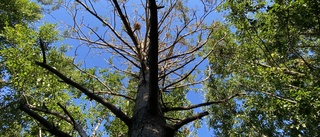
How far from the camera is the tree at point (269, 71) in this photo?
5059 mm

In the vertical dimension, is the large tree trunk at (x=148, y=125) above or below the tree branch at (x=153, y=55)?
below

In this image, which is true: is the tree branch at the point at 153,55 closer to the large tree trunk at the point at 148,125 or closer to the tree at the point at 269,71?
the large tree trunk at the point at 148,125

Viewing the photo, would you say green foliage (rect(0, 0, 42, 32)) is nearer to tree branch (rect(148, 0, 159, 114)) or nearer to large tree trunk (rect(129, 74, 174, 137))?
large tree trunk (rect(129, 74, 174, 137))

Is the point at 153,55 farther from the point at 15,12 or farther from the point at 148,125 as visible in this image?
the point at 15,12

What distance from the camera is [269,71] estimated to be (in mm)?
5980

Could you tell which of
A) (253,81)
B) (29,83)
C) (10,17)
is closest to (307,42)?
(253,81)

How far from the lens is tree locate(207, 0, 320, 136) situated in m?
5.06

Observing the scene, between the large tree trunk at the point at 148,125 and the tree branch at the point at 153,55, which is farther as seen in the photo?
the large tree trunk at the point at 148,125

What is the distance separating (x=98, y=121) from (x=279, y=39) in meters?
5.48

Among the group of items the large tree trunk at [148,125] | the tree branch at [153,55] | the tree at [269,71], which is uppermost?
the tree at [269,71]

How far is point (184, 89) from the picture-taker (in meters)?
7.86

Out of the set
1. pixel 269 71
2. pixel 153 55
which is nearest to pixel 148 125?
pixel 153 55

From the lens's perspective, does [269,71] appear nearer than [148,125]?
No

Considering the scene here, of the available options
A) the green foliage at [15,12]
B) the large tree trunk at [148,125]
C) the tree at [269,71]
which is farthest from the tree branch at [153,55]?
the green foliage at [15,12]
